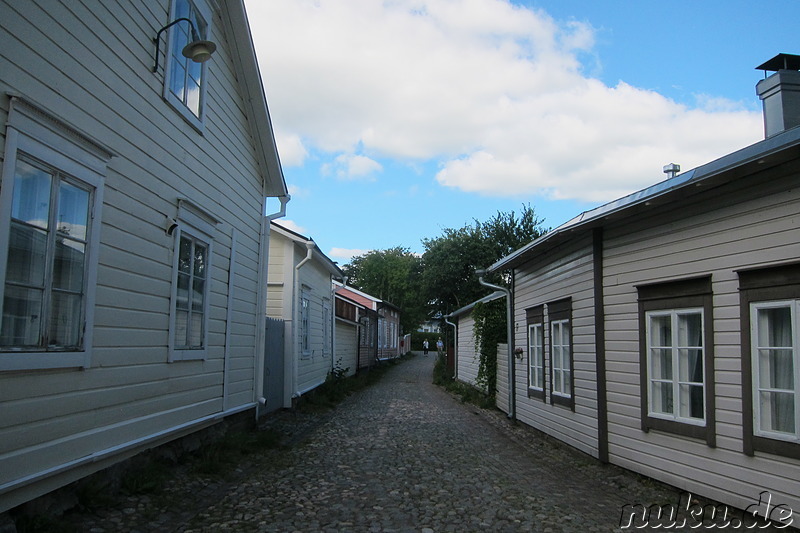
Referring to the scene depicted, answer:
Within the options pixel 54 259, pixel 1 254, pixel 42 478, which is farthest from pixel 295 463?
pixel 1 254

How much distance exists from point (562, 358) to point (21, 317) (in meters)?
7.85

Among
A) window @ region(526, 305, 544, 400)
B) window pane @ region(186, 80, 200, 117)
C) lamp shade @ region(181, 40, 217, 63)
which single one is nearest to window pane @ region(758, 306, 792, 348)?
window @ region(526, 305, 544, 400)

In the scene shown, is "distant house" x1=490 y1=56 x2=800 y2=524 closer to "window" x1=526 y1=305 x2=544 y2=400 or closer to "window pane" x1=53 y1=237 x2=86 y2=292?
"window" x1=526 y1=305 x2=544 y2=400

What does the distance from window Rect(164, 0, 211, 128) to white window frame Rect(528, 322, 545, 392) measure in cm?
684

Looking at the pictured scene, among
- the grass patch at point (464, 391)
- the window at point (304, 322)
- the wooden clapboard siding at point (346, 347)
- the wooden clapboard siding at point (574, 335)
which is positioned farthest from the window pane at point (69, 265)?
the wooden clapboard siding at point (346, 347)

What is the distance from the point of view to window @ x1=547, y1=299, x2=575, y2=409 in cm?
964

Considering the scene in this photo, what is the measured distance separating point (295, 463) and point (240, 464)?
0.71 meters

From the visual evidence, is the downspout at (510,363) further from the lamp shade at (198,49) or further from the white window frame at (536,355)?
the lamp shade at (198,49)

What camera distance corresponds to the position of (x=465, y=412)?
Answer: 50.0ft

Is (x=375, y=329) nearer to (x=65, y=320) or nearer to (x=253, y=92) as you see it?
(x=253, y=92)

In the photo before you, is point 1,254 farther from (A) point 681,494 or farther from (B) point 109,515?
(A) point 681,494

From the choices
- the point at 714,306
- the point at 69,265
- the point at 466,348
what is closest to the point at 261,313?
the point at 69,265

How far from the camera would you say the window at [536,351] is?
11.3 m

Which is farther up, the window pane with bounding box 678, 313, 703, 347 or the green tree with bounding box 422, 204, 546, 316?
the green tree with bounding box 422, 204, 546, 316
